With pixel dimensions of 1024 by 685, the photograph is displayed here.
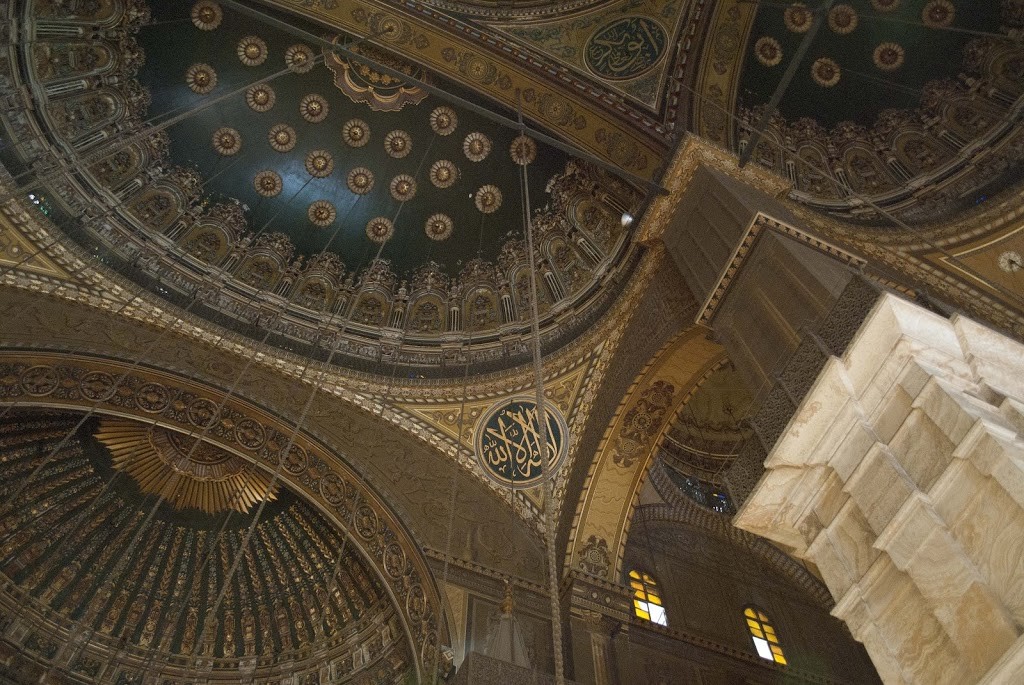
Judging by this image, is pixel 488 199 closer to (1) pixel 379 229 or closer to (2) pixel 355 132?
(1) pixel 379 229

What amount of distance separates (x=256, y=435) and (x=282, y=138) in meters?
4.14

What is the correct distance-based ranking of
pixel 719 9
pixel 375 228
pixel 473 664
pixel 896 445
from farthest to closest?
pixel 375 228 < pixel 719 9 < pixel 473 664 < pixel 896 445

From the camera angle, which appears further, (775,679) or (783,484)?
(775,679)

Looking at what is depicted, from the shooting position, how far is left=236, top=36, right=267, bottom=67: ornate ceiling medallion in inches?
358

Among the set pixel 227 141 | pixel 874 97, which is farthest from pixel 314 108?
pixel 874 97

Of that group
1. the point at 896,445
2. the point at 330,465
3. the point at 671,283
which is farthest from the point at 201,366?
Result: the point at 896,445

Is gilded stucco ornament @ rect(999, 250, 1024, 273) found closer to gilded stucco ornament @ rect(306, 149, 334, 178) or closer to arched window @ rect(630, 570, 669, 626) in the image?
arched window @ rect(630, 570, 669, 626)

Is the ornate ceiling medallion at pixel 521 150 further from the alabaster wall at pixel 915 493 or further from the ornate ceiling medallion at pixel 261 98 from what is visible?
the alabaster wall at pixel 915 493

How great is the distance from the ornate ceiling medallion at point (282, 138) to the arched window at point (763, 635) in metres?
8.65

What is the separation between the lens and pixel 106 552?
7.83m

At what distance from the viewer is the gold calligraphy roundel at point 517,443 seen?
8211 millimetres

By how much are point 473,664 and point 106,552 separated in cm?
498

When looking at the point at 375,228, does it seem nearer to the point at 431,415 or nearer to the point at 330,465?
the point at 431,415

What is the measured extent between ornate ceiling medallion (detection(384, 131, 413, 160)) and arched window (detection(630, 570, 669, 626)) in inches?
248
